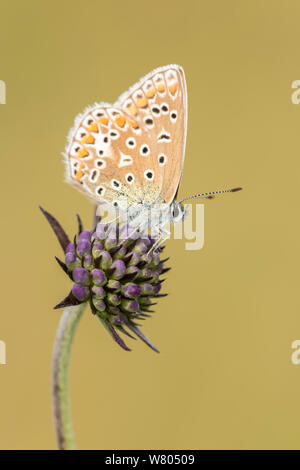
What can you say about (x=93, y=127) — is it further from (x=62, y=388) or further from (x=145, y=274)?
(x=62, y=388)

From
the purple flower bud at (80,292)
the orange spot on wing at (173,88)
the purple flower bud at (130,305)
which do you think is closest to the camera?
the purple flower bud at (80,292)

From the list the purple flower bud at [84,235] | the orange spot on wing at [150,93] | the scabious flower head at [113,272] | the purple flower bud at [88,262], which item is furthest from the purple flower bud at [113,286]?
the orange spot on wing at [150,93]

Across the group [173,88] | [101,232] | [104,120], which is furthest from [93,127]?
[101,232]

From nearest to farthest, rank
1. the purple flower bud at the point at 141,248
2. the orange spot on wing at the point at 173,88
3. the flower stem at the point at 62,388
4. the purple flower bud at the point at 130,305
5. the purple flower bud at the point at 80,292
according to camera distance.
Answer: the flower stem at the point at 62,388
the purple flower bud at the point at 80,292
the purple flower bud at the point at 130,305
the purple flower bud at the point at 141,248
the orange spot on wing at the point at 173,88

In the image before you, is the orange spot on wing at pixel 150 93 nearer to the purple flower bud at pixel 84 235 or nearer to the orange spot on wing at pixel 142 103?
the orange spot on wing at pixel 142 103

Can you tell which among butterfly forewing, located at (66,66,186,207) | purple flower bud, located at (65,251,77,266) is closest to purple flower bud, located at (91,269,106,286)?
purple flower bud, located at (65,251,77,266)

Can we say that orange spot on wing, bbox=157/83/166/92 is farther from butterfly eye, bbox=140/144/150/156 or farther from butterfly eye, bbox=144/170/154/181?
butterfly eye, bbox=144/170/154/181
